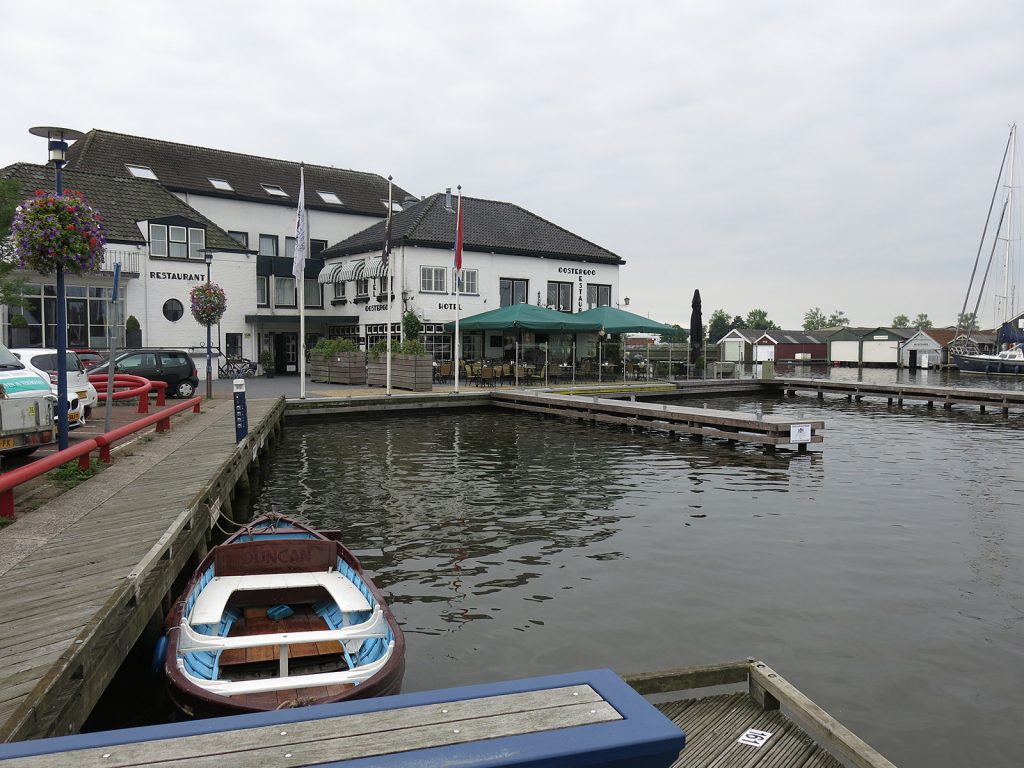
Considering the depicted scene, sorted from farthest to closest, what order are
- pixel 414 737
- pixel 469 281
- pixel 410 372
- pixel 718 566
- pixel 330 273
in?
pixel 330 273
pixel 469 281
pixel 410 372
pixel 718 566
pixel 414 737

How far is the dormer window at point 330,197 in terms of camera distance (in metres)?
43.2

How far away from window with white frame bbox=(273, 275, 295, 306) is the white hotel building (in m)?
0.07

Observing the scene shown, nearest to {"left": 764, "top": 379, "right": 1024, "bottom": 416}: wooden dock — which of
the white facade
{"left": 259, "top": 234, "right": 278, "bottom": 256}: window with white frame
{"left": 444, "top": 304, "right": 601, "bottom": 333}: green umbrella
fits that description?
the white facade

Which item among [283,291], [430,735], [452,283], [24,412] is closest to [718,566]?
[430,735]

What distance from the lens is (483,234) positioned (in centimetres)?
3719

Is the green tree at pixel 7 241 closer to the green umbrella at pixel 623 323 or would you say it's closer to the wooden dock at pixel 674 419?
the wooden dock at pixel 674 419

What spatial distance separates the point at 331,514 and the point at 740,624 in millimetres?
7001

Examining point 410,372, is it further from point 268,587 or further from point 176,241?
point 268,587

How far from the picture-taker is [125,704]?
606 cm

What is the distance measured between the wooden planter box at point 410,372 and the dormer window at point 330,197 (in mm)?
17361

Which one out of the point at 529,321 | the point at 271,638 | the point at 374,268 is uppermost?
the point at 374,268

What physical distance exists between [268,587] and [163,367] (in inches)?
720

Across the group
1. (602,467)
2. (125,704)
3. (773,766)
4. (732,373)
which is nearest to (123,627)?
(125,704)

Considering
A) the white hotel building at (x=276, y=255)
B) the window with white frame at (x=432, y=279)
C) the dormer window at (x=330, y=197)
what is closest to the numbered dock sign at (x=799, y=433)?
the white hotel building at (x=276, y=255)
